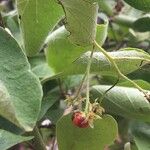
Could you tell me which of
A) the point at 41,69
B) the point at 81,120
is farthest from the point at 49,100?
the point at 81,120

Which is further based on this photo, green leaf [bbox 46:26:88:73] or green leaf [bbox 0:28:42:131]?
green leaf [bbox 46:26:88:73]

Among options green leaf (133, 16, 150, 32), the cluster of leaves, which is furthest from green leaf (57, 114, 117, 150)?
green leaf (133, 16, 150, 32)

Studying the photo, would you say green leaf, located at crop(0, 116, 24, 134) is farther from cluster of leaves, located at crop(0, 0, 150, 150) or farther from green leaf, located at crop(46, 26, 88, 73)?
green leaf, located at crop(46, 26, 88, 73)

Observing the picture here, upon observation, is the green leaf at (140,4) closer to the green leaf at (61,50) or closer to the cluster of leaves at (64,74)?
the cluster of leaves at (64,74)

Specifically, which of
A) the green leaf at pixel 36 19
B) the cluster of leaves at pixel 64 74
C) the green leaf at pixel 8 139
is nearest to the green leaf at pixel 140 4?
the cluster of leaves at pixel 64 74

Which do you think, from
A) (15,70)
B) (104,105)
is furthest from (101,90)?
(15,70)

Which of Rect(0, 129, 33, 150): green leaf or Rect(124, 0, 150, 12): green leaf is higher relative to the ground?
Rect(124, 0, 150, 12): green leaf
